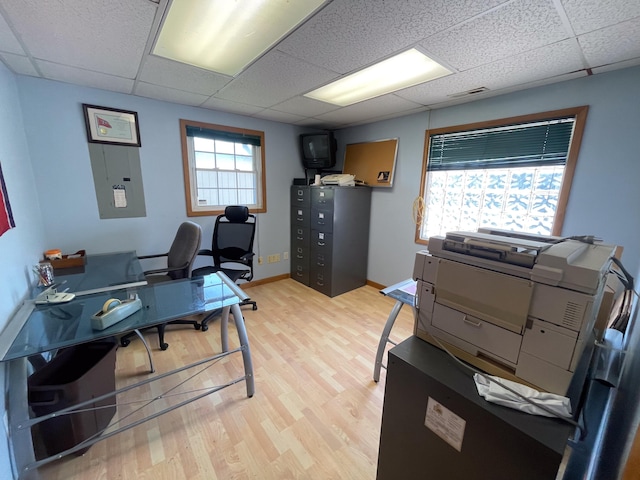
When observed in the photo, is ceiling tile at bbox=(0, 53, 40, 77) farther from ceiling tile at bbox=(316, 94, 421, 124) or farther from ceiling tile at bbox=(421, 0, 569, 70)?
ceiling tile at bbox=(421, 0, 569, 70)

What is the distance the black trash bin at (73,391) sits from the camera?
1.25 meters

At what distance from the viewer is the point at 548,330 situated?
80 centimetres

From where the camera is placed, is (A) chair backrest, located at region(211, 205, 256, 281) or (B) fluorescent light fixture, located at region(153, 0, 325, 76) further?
(A) chair backrest, located at region(211, 205, 256, 281)

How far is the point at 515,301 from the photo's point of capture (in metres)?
0.85

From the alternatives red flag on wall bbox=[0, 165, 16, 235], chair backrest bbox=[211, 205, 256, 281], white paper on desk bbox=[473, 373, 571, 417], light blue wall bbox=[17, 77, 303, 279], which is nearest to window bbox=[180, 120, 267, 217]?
light blue wall bbox=[17, 77, 303, 279]

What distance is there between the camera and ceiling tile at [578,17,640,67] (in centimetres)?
132

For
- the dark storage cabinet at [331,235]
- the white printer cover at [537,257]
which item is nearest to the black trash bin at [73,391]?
the white printer cover at [537,257]

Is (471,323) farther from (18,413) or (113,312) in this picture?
(18,413)

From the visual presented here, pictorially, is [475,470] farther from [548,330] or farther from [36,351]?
[36,351]

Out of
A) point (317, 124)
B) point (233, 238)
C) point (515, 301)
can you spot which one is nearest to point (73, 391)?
point (233, 238)

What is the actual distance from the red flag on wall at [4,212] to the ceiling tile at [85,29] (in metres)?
0.84

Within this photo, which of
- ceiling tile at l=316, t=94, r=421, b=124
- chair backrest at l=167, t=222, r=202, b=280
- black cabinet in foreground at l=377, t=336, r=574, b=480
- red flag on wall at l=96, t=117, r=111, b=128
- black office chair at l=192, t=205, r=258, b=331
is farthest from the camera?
black office chair at l=192, t=205, r=258, b=331

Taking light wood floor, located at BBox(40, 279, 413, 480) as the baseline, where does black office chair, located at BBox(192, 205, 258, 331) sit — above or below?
above

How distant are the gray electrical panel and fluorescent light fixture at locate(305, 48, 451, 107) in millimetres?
1921
